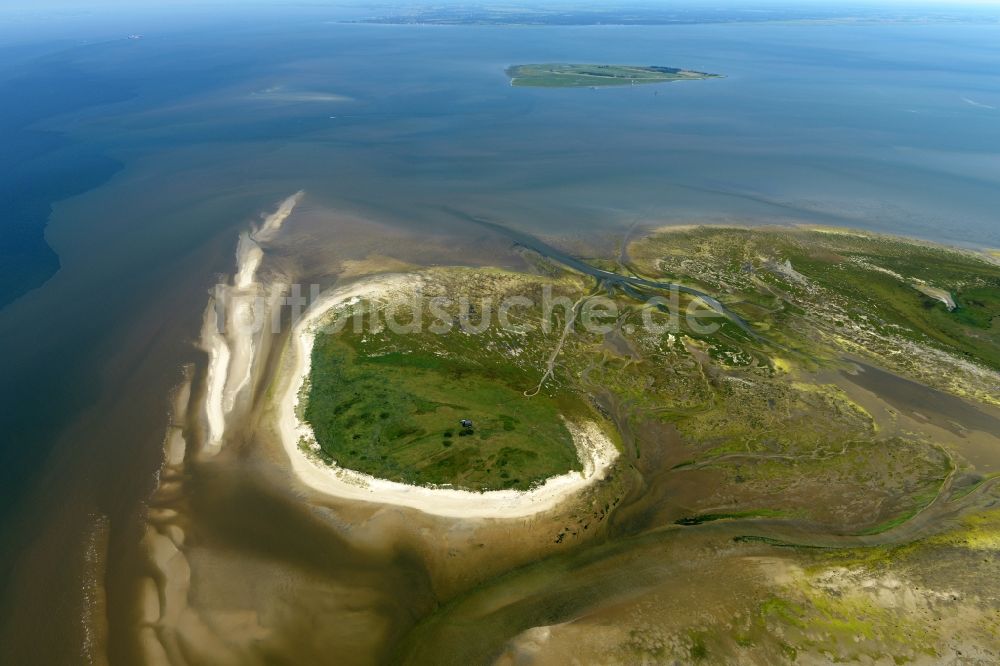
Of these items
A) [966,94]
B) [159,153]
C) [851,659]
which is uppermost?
[966,94]

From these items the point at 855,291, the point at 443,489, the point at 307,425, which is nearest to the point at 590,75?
the point at 855,291

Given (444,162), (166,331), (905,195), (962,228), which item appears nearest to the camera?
(166,331)

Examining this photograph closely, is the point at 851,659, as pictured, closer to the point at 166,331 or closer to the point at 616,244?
the point at 616,244

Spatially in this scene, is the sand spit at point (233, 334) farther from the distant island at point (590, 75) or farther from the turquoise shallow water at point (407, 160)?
the distant island at point (590, 75)

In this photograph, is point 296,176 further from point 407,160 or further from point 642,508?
point 642,508

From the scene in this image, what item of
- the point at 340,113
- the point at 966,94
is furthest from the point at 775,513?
the point at 966,94

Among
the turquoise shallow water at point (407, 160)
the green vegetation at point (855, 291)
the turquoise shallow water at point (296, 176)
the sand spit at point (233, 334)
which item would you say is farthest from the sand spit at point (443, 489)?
the green vegetation at point (855, 291)
